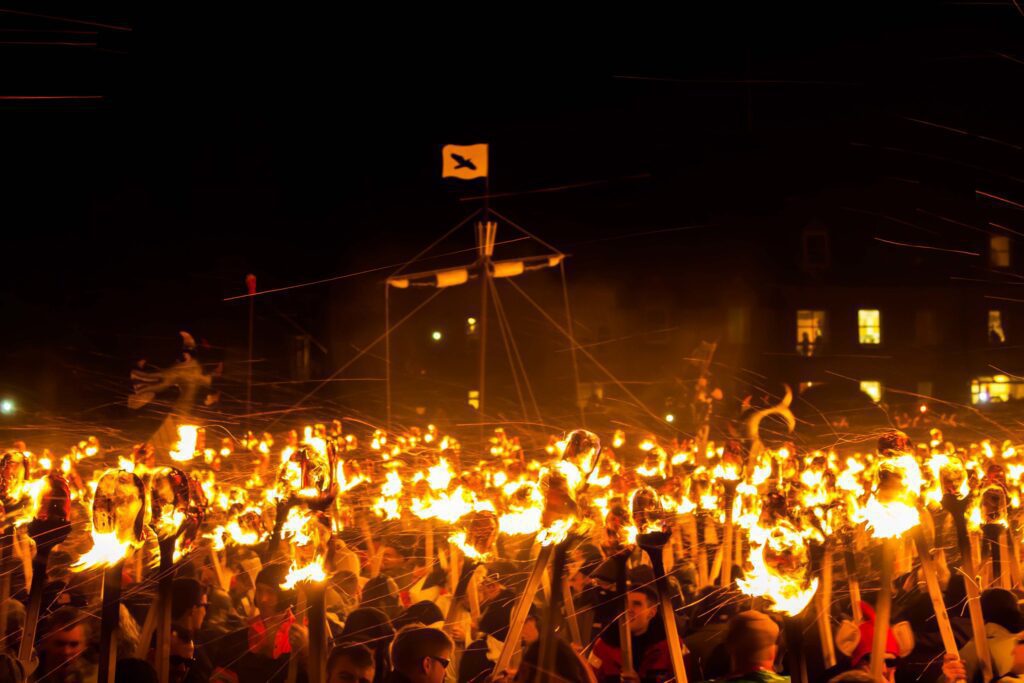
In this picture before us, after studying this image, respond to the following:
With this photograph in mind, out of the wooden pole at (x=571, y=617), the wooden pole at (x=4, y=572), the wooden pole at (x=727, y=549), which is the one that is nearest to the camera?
the wooden pole at (x=571, y=617)

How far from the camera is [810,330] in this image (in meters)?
38.4

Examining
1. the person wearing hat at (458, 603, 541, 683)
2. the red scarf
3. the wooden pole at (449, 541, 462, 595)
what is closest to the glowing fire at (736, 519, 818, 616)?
the person wearing hat at (458, 603, 541, 683)

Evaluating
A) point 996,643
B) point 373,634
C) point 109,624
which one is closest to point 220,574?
point 373,634

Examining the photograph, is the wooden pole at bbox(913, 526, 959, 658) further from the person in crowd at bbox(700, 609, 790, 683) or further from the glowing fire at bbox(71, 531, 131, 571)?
the glowing fire at bbox(71, 531, 131, 571)

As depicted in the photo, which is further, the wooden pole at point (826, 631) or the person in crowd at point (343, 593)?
the person in crowd at point (343, 593)

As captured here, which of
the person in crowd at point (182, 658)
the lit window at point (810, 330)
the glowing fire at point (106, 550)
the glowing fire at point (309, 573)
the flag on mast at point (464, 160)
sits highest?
the flag on mast at point (464, 160)

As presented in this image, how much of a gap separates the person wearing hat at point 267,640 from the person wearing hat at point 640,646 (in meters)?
1.87

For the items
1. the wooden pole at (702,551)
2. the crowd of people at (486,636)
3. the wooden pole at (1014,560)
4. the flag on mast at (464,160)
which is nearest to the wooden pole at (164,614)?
the crowd of people at (486,636)

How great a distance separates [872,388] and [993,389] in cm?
451

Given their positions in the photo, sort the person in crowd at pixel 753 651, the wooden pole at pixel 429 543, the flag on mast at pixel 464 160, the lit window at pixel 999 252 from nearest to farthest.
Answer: the person in crowd at pixel 753 651, the wooden pole at pixel 429 543, the flag on mast at pixel 464 160, the lit window at pixel 999 252

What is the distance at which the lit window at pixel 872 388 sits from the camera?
37291 millimetres

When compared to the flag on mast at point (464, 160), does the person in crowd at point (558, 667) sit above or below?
below

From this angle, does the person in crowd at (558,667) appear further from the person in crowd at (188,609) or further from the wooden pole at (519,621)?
the person in crowd at (188,609)

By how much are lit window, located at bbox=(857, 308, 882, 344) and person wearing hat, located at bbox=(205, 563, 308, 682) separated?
3473 cm
